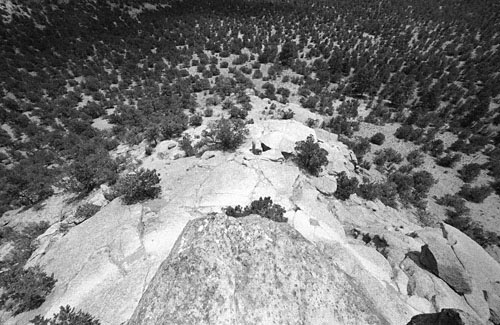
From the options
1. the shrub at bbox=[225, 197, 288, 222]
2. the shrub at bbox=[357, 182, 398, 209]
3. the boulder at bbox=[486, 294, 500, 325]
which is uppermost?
the shrub at bbox=[225, 197, 288, 222]

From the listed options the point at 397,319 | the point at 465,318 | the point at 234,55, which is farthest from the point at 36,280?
the point at 234,55

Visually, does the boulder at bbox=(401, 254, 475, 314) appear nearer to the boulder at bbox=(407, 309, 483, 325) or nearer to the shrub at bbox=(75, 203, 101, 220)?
the boulder at bbox=(407, 309, 483, 325)

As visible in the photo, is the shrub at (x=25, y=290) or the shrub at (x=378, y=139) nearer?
the shrub at (x=25, y=290)

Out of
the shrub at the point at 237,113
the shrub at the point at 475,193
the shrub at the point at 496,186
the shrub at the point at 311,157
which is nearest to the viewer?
the shrub at the point at 311,157

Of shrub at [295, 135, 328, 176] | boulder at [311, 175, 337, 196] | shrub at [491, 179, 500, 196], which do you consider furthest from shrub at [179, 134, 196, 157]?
shrub at [491, 179, 500, 196]

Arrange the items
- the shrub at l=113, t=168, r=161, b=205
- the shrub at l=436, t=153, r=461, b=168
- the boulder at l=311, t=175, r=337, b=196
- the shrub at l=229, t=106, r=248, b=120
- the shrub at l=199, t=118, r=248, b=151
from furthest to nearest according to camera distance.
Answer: the shrub at l=229, t=106, r=248, b=120 < the shrub at l=436, t=153, r=461, b=168 < the shrub at l=199, t=118, r=248, b=151 < the boulder at l=311, t=175, r=337, b=196 < the shrub at l=113, t=168, r=161, b=205

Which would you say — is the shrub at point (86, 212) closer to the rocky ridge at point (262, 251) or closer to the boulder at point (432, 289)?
the rocky ridge at point (262, 251)

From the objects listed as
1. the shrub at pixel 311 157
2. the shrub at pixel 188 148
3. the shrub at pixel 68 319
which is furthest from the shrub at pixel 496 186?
the shrub at pixel 68 319

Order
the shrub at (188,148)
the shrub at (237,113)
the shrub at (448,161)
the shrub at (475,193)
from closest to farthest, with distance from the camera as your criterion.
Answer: the shrub at (188,148)
the shrub at (475,193)
the shrub at (448,161)
the shrub at (237,113)
